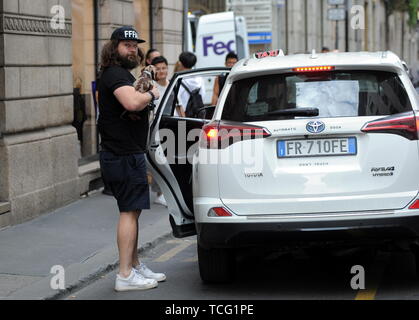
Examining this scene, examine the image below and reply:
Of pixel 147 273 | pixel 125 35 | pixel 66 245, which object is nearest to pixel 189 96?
pixel 66 245

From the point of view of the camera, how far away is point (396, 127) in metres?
6.87

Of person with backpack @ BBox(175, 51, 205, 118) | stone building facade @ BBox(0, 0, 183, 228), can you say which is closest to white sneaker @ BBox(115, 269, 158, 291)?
person with backpack @ BBox(175, 51, 205, 118)

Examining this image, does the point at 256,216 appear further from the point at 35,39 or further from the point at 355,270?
the point at 35,39

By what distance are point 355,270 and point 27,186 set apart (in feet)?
14.9

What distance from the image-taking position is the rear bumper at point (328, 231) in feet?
22.3

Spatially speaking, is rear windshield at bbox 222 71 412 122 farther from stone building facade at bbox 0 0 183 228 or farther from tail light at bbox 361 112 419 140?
stone building facade at bbox 0 0 183 228

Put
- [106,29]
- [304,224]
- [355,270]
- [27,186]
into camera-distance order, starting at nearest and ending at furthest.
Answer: [304,224] → [355,270] → [27,186] → [106,29]

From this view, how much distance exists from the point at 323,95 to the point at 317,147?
46cm

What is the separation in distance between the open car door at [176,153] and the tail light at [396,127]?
1.91m

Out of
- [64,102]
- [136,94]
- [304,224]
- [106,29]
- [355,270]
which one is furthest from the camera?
[106,29]

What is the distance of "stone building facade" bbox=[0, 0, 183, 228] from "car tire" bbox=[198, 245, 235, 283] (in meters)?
3.65

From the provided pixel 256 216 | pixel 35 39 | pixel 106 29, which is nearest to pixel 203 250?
pixel 256 216

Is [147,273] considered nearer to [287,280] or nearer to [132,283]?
A: [132,283]

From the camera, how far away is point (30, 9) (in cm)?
1156
